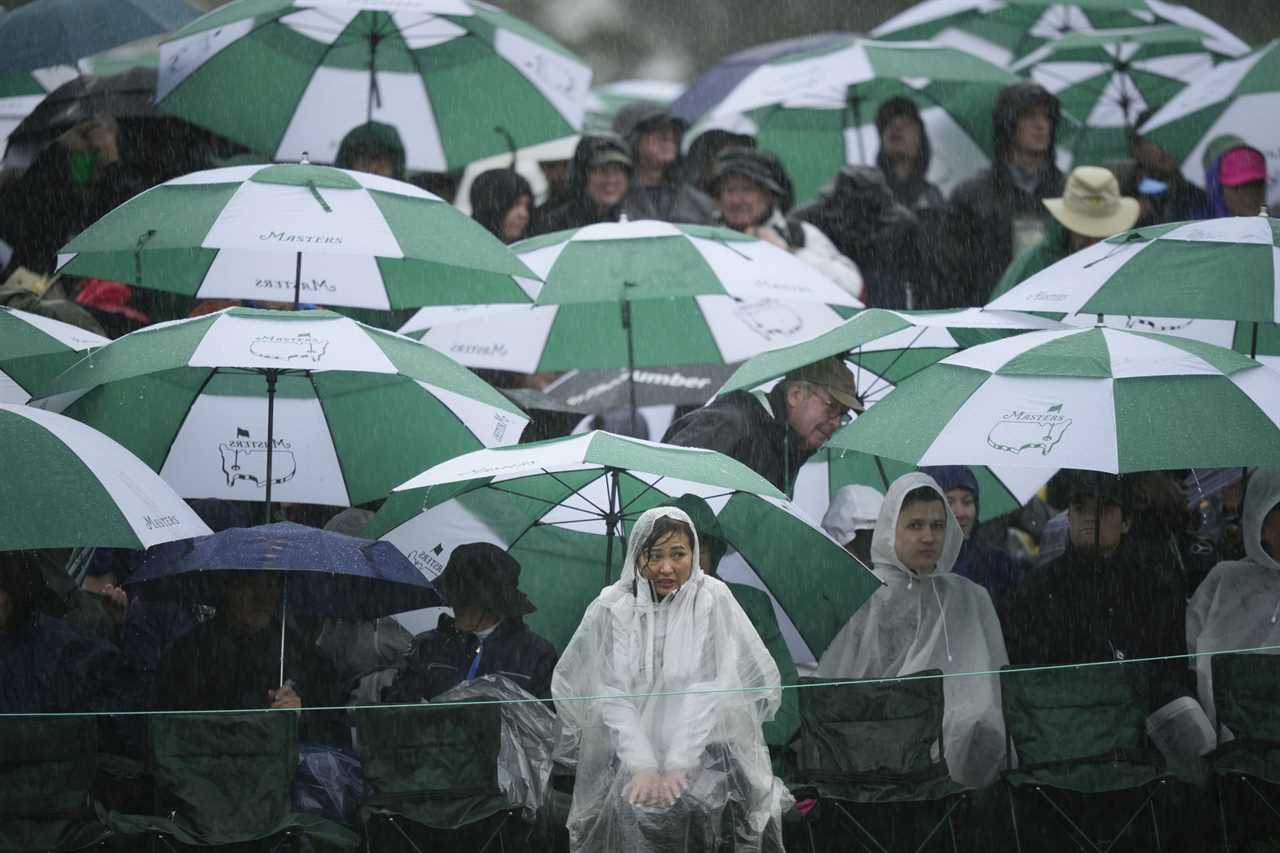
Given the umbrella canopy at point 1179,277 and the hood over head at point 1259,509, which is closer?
the hood over head at point 1259,509

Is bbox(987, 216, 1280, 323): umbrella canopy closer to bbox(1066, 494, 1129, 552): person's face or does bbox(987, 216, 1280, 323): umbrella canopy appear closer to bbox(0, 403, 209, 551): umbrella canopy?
bbox(1066, 494, 1129, 552): person's face

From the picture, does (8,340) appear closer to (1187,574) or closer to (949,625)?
(949,625)

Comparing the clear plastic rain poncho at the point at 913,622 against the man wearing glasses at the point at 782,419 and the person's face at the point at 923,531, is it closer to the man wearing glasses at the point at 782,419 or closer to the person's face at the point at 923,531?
the person's face at the point at 923,531

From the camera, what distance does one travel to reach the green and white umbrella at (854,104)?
1357 cm

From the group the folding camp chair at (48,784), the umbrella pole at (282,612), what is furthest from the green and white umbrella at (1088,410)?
the folding camp chair at (48,784)

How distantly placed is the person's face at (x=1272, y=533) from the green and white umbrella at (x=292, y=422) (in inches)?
128

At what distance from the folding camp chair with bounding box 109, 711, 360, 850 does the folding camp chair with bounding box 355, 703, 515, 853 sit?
0.19 m

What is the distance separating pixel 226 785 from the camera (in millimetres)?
7027

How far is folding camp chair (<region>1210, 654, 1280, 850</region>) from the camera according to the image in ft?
24.2

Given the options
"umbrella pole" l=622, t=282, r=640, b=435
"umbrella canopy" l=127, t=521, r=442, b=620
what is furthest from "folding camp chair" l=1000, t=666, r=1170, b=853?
"umbrella pole" l=622, t=282, r=640, b=435

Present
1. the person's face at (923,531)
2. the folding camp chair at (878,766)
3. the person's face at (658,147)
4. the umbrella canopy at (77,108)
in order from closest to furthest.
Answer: the folding camp chair at (878,766) → the person's face at (923,531) → the umbrella canopy at (77,108) → the person's face at (658,147)

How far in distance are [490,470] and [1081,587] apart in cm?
283

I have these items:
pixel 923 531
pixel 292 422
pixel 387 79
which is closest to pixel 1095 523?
pixel 923 531

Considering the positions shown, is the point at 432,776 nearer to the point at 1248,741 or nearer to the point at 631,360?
the point at 1248,741
